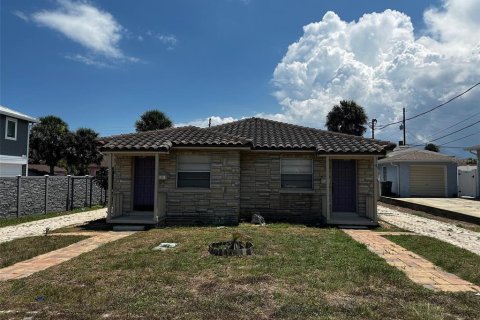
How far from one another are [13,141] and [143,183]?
13.7m

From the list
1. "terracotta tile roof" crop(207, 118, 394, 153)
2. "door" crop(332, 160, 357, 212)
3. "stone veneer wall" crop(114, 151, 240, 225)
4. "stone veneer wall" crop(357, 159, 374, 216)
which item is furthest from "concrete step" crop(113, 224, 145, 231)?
"stone veneer wall" crop(357, 159, 374, 216)

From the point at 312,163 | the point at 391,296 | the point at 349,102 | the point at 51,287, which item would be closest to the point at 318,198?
the point at 312,163

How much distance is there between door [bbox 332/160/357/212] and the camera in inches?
542

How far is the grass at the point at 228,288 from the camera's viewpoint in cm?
445

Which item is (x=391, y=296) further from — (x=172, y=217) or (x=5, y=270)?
(x=172, y=217)

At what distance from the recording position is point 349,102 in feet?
117

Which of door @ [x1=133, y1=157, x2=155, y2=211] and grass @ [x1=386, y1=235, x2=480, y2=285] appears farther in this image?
door @ [x1=133, y1=157, x2=155, y2=211]

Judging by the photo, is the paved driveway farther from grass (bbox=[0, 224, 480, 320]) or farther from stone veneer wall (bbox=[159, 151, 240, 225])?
grass (bbox=[0, 224, 480, 320])

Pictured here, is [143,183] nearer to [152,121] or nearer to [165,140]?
[165,140]

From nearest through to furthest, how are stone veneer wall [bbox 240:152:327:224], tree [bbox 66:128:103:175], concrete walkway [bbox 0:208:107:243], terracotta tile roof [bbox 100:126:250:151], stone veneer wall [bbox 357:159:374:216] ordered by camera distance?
concrete walkway [bbox 0:208:107:243] → terracotta tile roof [bbox 100:126:250:151] → stone veneer wall [bbox 357:159:374:216] → stone veneer wall [bbox 240:152:327:224] → tree [bbox 66:128:103:175]

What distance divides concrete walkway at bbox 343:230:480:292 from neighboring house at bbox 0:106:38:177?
20667 mm

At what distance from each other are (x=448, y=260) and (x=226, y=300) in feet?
16.4

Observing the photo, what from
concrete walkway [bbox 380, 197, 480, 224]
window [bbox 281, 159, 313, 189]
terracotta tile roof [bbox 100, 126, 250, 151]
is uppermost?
terracotta tile roof [bbox 100, 126, 250, 151]

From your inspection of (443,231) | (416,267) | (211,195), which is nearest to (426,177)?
(443,231)
